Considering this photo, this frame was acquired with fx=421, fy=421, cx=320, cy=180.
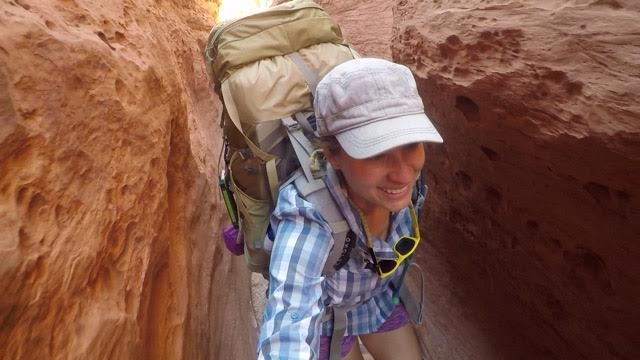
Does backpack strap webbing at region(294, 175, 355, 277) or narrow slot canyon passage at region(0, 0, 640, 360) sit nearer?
narrow slot canyon passage at region(0, 0, 640, 360)

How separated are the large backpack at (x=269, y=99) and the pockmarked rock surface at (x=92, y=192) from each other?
43 centimetres

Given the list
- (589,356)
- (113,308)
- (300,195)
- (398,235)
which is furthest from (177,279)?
(589,356)

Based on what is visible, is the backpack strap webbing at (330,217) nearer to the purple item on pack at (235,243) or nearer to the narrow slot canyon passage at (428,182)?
the narrow slot canyon passage at (428,182)

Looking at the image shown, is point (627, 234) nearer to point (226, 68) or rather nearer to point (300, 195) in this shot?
point (300, 195)

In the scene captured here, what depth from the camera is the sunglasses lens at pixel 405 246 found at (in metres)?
1.77

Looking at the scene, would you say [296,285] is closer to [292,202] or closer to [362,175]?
[292,202]

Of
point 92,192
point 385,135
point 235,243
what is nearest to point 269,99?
point 385,135

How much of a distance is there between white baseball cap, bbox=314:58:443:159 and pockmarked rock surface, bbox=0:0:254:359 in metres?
0.91

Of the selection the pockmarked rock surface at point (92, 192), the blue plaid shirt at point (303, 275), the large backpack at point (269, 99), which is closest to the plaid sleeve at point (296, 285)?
the blue plaid shirt at point (303, 275)

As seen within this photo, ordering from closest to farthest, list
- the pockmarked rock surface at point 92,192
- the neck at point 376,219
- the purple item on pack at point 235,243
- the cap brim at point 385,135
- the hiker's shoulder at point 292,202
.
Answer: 1. the pockmarked rock surface at point 92,192
2. the cap brim at point 385,135
3. the hiker's shoulder at point 292,202
4. the neck at point 376,219
5. the purple item on pack at point 235,243

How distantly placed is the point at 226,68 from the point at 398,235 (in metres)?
1.13

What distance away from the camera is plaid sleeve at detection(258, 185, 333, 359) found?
4.58ft

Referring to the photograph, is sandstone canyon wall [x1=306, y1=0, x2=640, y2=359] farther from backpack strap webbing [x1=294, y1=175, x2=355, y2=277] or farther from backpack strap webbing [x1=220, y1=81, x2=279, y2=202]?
backpack strap webbing [x1=220, y1=81, x2=279, y2=202]

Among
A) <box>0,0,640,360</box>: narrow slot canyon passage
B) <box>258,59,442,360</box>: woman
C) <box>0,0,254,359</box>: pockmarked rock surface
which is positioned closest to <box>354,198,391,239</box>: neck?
<box>258,59,442,360</box>: woman
